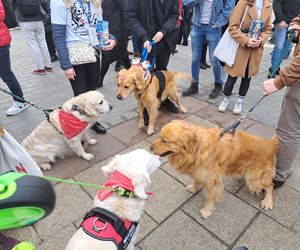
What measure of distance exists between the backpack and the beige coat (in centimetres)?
453

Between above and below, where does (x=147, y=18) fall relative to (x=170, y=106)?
above

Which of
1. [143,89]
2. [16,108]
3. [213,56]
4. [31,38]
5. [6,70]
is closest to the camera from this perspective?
[143,89]

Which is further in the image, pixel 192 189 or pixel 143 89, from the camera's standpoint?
pixel 143 89

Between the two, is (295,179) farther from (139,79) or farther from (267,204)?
(139,79)

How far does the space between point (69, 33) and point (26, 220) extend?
303 cm

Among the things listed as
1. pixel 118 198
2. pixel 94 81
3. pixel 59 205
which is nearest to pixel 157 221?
pixel 118 198

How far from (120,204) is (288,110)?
1.96 meters

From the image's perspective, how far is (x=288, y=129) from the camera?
257 cm

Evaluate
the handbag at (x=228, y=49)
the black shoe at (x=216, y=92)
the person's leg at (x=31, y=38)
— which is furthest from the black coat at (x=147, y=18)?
the person's leg at (x=31, y=38)

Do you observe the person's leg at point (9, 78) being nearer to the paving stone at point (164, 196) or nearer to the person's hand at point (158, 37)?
the person's hand at point (158, 37)

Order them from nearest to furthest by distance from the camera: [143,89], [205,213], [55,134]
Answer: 1. [205,213]
2. [55,134]
3. [143,89]

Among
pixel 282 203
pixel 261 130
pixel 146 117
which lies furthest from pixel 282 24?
pixel 282 203

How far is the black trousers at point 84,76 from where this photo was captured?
11.8 feet

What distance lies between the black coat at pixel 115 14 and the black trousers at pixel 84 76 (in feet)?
6.88
